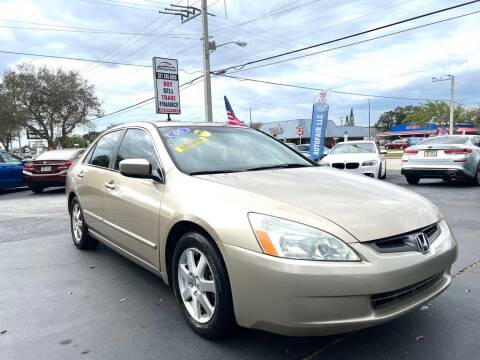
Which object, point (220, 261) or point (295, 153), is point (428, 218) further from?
point (295, 153)

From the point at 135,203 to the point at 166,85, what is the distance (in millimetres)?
13303

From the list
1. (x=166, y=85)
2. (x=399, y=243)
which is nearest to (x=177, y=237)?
(x=399, y=243)

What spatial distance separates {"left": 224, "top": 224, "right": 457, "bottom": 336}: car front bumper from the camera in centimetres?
213

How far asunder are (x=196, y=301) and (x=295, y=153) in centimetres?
203

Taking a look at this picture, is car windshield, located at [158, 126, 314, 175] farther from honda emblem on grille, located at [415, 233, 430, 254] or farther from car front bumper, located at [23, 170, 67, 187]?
car front bumper, located at [23, 170, 67, 187]

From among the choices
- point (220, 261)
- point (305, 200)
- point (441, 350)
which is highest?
point (305, 200)

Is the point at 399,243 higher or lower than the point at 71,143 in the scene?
higher

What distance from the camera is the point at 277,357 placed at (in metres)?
2.47

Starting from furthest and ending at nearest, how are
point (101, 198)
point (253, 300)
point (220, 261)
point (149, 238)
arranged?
point (101, 198)
point (149, 238)
point (220, 261)
point (253, 300)

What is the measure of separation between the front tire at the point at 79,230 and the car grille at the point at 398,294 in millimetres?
3587

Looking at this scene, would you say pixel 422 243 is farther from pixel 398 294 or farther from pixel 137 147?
pixel 137 147

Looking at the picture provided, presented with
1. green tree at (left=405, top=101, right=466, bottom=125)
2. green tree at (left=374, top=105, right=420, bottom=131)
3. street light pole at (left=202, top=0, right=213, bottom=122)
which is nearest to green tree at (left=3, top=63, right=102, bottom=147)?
street light pole at (left=202, top=0, right=213, bottom=122)

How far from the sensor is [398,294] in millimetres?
2309

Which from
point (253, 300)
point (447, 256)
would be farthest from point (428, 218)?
point (253, 300)
